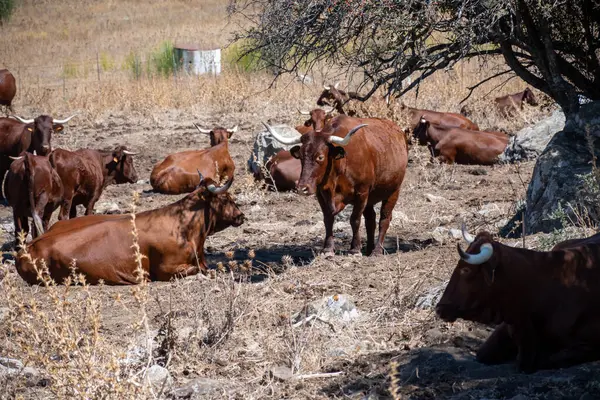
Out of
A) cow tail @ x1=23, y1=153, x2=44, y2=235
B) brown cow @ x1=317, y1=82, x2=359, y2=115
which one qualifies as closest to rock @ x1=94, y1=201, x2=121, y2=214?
cow tail @ x1=23, y1=153, x2=44, y2=235

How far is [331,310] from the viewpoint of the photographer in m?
7.62

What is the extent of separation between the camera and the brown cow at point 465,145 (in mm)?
17531

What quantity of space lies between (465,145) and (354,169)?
289 inches

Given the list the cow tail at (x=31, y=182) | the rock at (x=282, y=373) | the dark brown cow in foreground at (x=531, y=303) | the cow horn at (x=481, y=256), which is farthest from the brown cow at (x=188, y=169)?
the cow horn at (x=481, y=256)

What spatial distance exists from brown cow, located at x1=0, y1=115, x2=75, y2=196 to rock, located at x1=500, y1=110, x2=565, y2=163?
321 inches

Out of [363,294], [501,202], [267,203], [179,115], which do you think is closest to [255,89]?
[179,115]

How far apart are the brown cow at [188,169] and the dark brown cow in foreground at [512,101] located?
7.41m

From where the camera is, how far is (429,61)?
10.8 m

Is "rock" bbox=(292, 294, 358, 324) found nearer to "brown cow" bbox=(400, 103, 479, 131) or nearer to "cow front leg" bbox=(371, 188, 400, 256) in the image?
"cow front leg" bbox=(371, 188, 400, 256)

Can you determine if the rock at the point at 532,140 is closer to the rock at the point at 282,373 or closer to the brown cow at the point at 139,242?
the brown cow at the point at 139,242

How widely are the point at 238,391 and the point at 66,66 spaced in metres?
32.9

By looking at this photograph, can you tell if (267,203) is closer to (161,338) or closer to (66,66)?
(161,338)

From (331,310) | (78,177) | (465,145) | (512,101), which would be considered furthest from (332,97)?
(331,310)

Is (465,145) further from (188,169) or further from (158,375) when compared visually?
(158,375)
